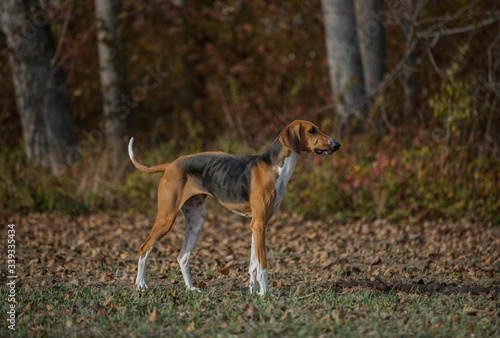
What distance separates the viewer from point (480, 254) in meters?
7.48

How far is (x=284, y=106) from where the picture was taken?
12430 mm

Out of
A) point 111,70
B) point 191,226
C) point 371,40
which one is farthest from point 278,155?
point 111,70

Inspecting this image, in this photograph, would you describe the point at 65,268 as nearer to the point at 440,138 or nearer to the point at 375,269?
the point at 375,269

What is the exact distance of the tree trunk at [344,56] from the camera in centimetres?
1177

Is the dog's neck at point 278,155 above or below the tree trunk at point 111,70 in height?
below

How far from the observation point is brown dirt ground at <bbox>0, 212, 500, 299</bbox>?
6.02 metres

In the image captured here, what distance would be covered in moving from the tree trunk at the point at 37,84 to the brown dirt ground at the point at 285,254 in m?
1.88

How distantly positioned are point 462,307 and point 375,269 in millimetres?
1805

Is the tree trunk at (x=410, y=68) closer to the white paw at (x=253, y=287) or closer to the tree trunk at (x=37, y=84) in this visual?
the white paw at (x=253, y=287)

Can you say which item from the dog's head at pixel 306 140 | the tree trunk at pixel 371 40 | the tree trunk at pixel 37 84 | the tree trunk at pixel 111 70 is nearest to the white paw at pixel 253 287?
the dog's head at pixel 306 140

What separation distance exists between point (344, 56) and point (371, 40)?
67 centimetres

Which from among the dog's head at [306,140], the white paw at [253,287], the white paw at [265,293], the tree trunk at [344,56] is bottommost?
the white paw at [253,287]

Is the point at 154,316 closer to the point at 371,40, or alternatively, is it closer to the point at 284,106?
the point at 284,106

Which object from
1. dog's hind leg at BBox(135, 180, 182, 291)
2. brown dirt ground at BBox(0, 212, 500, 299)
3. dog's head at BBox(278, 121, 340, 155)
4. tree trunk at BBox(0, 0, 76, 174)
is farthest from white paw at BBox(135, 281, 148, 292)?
tree trunk at BBox(0, 0, 76, 174)
